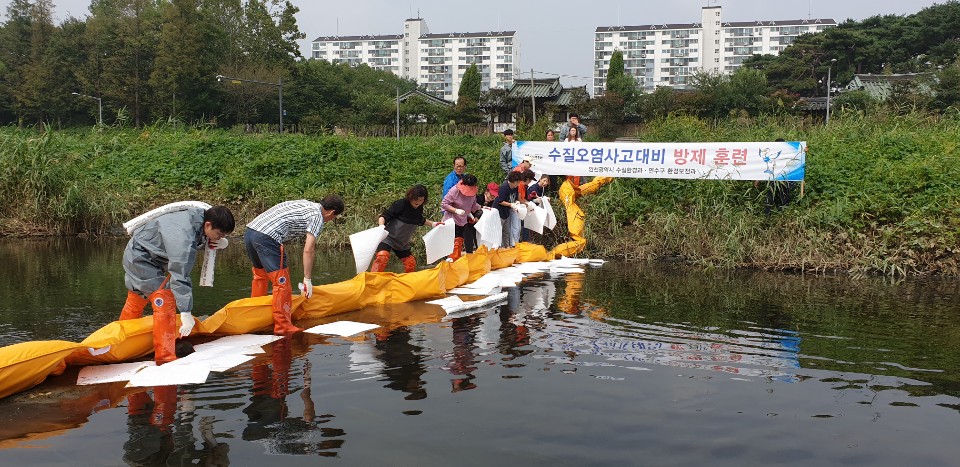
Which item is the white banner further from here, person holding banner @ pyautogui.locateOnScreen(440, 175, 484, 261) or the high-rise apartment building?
the high-rise apartment building

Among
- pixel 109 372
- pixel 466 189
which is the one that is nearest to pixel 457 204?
pixel 466 189

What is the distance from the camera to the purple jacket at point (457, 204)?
32.2 ft

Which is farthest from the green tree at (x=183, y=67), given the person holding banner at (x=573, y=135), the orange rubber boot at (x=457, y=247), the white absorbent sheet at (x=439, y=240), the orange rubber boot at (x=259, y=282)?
the orange rubber boot at (x=259, y=282)

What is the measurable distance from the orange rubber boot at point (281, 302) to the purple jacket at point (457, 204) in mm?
3459

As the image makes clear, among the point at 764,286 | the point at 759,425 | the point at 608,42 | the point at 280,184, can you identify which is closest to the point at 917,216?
the point at 764,286

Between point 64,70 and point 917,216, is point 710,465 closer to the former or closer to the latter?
point 917,216

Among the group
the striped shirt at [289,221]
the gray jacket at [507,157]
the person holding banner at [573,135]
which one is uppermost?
the person holding banner at [573,135]

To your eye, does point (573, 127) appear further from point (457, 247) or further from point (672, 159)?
point (457, 247)

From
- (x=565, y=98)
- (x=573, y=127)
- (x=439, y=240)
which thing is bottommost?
(x=439, y=240)

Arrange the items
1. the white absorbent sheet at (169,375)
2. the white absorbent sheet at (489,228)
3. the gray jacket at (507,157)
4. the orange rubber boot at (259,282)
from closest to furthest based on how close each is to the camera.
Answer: the white absorbent sheet at (169,375)
the orange rubber boot at (259,282)
the white absorbent sheet at (489,228)
the gray jacket at (507,157)

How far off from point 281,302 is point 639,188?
27.3ft

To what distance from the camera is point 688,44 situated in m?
108

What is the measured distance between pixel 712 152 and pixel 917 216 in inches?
123

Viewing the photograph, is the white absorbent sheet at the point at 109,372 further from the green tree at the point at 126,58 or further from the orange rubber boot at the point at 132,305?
the green tree at the point at 126,58
